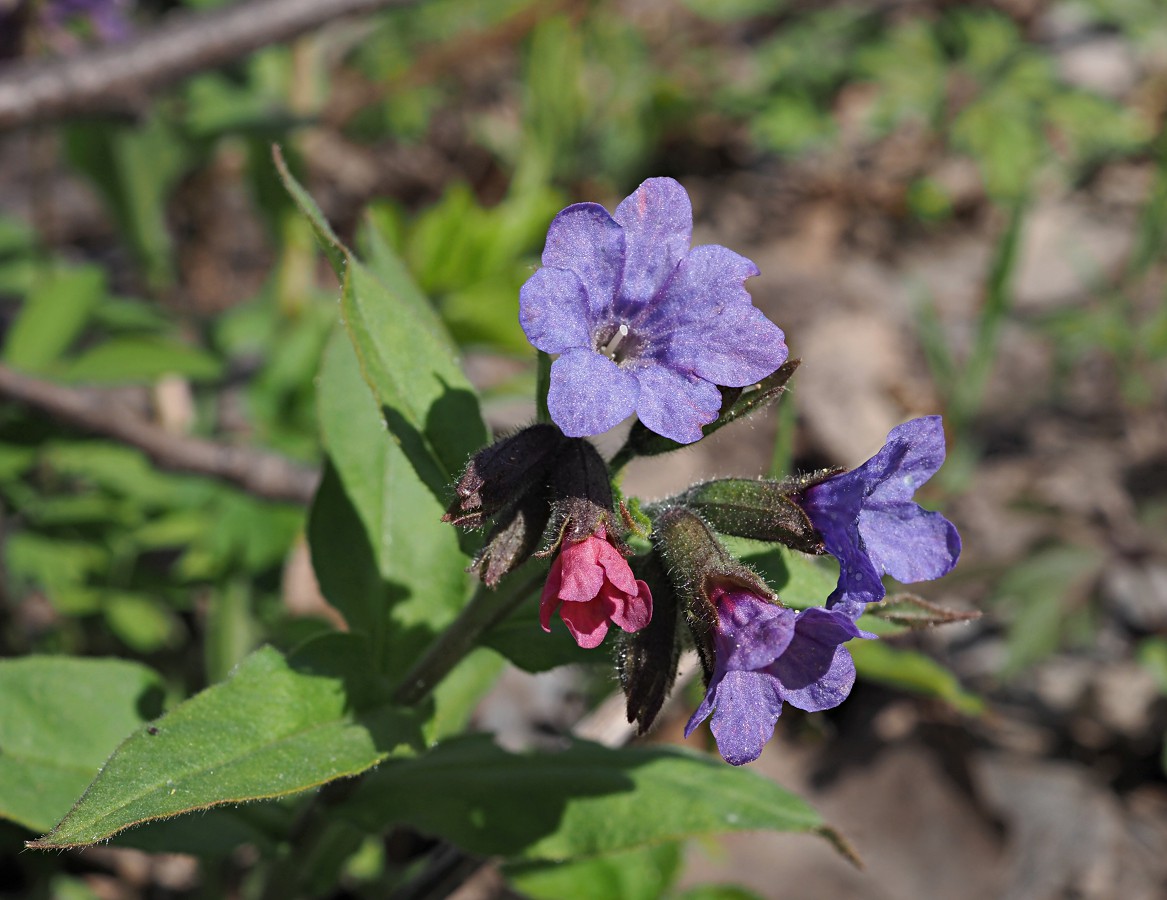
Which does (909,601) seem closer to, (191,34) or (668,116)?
(191,34)

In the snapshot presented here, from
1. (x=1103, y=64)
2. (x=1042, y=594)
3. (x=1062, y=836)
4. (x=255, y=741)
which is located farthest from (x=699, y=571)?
(x=1103, y=64)

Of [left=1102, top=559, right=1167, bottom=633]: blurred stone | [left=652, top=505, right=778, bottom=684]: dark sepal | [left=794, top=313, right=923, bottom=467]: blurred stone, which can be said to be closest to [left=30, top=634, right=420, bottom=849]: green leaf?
[left=652, top=505, right=778, bottom=684]: dark sepal

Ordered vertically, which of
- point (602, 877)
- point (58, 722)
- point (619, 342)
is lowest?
point (602, 877)

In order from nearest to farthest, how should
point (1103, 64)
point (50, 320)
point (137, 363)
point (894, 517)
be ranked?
point (894, 517) → point (137, 363) → point (50, 320) → point (1103, 64)

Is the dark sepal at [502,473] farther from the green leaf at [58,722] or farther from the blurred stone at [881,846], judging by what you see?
the blurred stone at [881,846]

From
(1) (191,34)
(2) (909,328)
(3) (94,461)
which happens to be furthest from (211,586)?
(2) (909,328)

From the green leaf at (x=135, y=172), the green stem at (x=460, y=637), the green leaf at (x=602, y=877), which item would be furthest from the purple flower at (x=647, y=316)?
the green leaf at (x=135, y=172)

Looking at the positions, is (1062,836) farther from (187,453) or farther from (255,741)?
(187,453)
